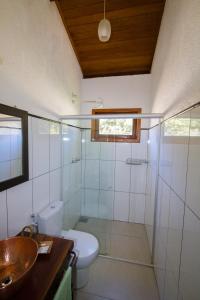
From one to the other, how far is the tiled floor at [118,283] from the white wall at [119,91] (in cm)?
215

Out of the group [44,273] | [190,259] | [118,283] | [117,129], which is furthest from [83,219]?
[190,259]

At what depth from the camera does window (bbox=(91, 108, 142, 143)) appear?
8.79 feet

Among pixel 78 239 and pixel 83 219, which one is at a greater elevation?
pixel 78 239

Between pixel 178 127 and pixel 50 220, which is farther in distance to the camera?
pixel 50 220

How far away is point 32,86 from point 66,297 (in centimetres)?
158

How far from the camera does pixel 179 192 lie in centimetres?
107

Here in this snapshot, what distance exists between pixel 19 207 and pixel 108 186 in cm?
158

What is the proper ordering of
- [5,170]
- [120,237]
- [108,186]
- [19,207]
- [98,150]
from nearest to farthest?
[5,170], [19,207], [120,237], [98,150], [108,186]

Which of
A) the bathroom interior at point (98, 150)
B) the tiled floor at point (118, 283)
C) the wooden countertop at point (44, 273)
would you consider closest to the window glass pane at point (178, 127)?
the bathroom interior at point (98, 150)

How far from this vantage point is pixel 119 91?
2678mm

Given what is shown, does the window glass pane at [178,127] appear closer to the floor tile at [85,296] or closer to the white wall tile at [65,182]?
the white wall tile at [65,182]

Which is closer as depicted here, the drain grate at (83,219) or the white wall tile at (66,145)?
the white wall tile at (66,145)

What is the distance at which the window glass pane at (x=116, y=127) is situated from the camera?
2686 mm

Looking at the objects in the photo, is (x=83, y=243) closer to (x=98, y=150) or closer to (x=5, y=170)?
(x=5, y=170)
